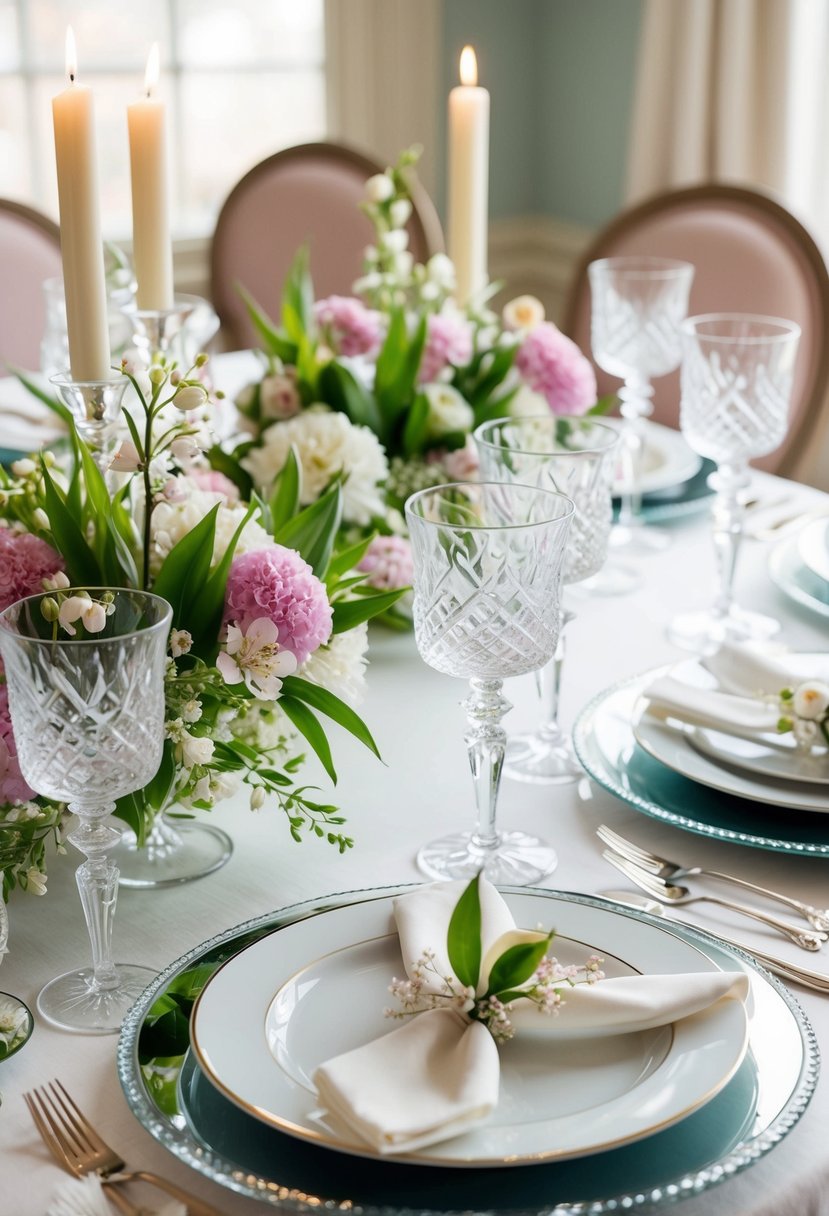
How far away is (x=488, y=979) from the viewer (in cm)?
65

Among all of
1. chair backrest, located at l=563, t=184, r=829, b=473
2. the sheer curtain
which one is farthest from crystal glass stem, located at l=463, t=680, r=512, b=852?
the sheer curtain

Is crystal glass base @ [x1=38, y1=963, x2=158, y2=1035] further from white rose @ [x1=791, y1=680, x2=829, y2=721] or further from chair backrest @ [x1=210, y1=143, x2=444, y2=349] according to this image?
chair backrest @ [x1=210, y1=143, x2=444, y2=349]

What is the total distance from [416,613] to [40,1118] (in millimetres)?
353

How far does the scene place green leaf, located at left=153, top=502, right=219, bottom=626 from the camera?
2.74 ft

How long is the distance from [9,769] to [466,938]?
284 mm

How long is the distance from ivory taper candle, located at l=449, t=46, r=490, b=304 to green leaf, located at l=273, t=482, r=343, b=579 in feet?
1.77

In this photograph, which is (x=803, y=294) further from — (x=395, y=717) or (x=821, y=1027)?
(x=821, y=1027)

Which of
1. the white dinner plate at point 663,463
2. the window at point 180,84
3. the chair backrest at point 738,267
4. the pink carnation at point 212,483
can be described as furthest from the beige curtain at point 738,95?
the pink carnation at point 212,483

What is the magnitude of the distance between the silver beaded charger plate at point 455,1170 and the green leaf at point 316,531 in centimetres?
36

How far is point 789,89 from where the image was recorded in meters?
2.64

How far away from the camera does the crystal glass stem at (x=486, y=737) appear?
84 cm

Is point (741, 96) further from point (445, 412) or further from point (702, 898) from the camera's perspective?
point (702, 898)

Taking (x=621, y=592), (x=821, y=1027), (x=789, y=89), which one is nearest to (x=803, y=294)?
(x=789, y=89)

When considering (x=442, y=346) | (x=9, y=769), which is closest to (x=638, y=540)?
(x=442, y=346)
